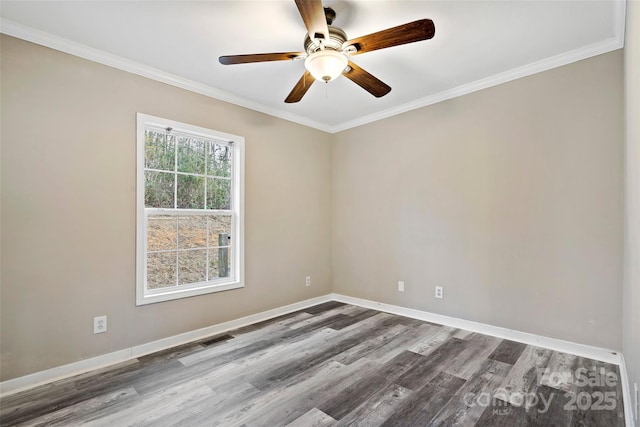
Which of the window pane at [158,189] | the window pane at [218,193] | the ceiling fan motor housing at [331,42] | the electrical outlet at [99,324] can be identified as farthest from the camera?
the window pane at [218,193]

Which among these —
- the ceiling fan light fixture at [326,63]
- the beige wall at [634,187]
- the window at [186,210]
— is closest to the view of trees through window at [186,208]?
the window at [186,210]

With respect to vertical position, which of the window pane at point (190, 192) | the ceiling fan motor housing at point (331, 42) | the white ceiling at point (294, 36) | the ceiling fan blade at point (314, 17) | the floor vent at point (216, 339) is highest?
the white ceiling at point (294, 36)

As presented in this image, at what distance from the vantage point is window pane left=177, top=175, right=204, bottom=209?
3.09m

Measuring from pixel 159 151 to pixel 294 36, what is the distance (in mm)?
1671

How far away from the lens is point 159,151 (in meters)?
2.96

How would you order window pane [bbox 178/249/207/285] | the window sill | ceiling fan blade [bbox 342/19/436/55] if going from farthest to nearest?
window pane [bbox 178/249/207/285], the window sill, ceiling fan blade [bbox 342/19/436/55]

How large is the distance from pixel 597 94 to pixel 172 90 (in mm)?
3769

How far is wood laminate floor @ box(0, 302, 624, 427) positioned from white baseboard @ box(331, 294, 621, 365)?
0.09 meters

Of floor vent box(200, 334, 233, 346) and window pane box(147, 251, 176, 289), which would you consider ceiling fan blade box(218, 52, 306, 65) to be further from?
floor vent box(200, 334, 233, 346)

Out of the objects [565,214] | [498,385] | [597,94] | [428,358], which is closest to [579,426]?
[498,385]

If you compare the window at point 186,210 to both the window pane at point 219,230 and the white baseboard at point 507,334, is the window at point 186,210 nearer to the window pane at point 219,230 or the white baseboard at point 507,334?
the window pane at point 219,230

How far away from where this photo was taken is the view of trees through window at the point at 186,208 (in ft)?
9.53

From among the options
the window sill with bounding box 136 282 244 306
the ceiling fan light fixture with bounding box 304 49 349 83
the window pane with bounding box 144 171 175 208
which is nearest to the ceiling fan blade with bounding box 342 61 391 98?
the ceiling fan light fixture with bounding box 304 49 349 83

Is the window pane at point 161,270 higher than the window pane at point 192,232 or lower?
lower
